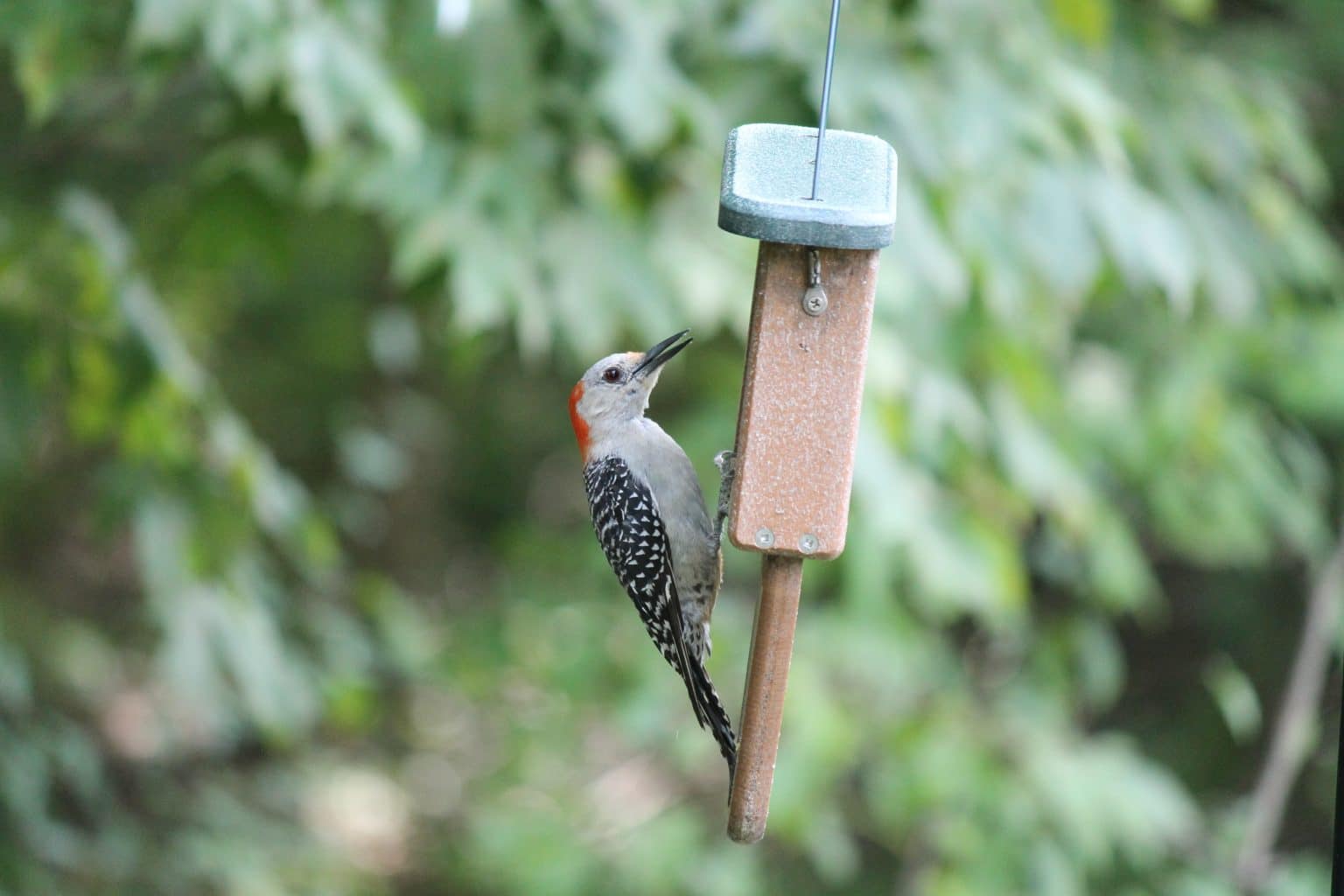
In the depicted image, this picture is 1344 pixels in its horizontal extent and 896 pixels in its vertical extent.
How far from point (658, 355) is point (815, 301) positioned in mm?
986

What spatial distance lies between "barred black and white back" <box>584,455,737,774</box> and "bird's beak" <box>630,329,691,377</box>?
0.31 m

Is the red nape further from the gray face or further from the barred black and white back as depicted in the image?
the barred black and white back

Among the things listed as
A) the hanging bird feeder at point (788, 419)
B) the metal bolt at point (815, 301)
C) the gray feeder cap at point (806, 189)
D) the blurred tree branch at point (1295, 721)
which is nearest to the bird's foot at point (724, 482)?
the hanging bird feeder at point (788, 419)

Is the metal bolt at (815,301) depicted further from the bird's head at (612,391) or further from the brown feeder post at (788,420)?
the bird's head at (612,391)

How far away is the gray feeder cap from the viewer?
223cm

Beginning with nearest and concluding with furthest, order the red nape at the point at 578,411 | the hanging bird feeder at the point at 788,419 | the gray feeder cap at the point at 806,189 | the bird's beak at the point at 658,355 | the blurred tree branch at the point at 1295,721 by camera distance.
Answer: the gray feeder cap at the point at 806,189 → the hanging bird feeder at the point at 788,419 → the bird's beak at the point at 658,355 → the red nape at the point at 578,411 → the blurred tree branch at the point at 1295,721

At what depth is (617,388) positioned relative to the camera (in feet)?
12.2

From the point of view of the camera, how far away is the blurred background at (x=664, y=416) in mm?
3598

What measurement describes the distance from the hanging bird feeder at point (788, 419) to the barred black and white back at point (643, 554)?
3.11 feet

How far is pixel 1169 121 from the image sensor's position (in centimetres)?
452

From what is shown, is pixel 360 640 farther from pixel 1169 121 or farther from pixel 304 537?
pixel 1169 121

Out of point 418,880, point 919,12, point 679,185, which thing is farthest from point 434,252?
point 418,880

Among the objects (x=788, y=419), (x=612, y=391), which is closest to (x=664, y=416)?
(x=612, y=391)

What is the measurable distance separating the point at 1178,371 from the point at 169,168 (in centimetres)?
355
